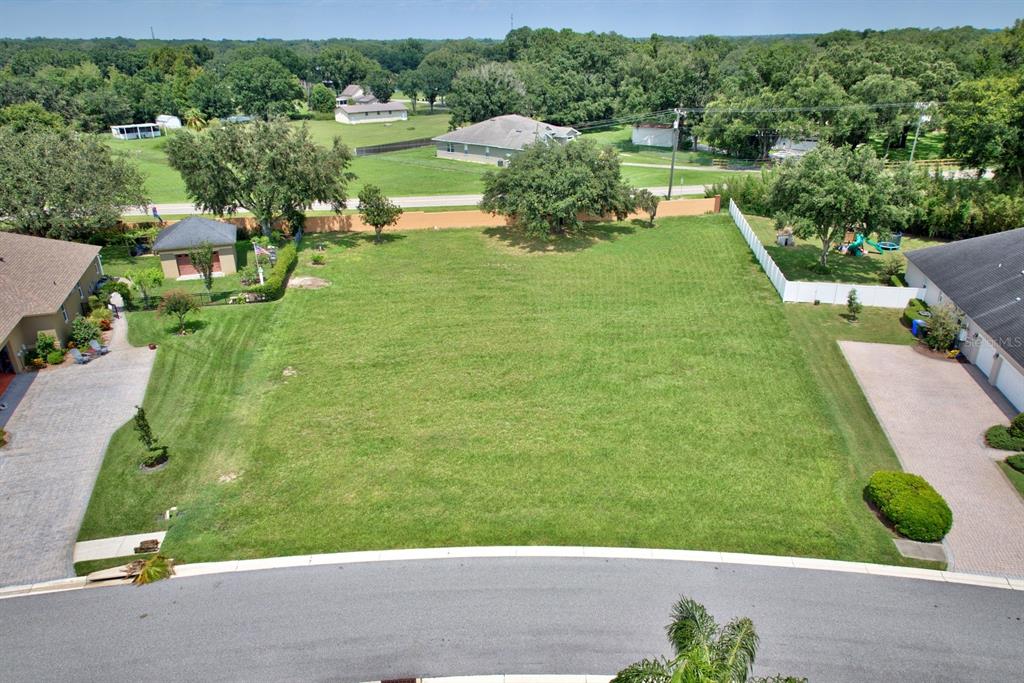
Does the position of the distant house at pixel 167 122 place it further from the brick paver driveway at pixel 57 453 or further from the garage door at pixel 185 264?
the brick paver driveway at pixel 57 453

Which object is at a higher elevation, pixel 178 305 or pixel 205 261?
pixel 205 261

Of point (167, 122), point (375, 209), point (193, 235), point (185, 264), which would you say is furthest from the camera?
point (167, 122)

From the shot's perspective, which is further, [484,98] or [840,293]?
[484,98]

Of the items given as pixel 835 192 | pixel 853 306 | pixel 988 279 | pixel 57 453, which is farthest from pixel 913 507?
pixel 57 453

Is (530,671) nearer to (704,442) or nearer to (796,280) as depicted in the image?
(704,442)

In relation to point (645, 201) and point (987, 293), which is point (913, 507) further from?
point (645, 201)
